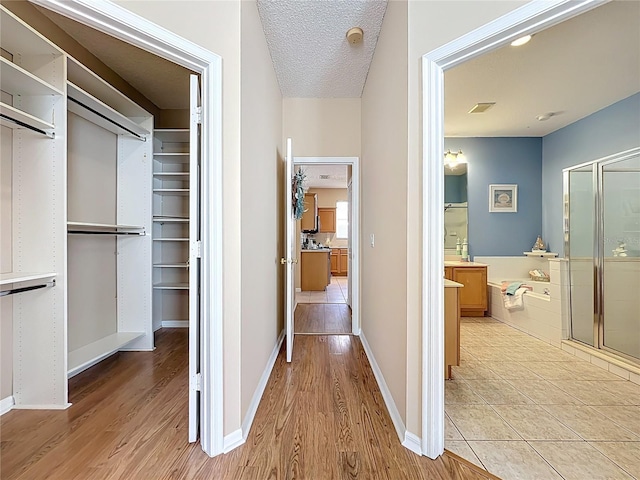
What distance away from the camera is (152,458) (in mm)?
1570

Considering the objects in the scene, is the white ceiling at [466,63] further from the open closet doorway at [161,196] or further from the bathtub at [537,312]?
the bathtub at [537,312]

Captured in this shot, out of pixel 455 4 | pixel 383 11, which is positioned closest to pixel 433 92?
pixel 455 4

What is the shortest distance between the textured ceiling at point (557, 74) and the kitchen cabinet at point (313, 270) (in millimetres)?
3729

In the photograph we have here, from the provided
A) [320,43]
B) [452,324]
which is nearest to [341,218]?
[320,43]

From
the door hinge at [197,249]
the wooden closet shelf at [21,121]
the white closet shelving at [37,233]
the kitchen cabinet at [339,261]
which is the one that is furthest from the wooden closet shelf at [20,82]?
the kitchen cabinet at [339,261]

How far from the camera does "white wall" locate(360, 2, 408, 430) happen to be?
1.75 metres

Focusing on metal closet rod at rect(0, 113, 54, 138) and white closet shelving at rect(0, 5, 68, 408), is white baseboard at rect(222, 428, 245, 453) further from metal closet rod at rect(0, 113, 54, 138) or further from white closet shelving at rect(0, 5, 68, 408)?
metal closet rod at rect(0, 113, 54, 138)

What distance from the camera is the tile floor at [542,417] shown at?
1.56 meters

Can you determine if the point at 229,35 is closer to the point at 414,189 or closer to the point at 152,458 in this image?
the point at 414,189

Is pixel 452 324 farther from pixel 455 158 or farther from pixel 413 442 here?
pixel 455 158

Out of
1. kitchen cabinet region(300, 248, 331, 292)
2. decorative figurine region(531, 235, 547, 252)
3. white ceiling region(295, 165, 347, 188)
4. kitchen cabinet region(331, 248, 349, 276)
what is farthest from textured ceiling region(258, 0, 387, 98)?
kitchen cabinet region(331, 248, 349, 276)

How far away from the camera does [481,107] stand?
3.61 meters

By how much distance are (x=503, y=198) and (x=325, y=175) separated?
3.73 metres

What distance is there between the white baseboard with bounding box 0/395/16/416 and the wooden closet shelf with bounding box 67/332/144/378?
30cm
